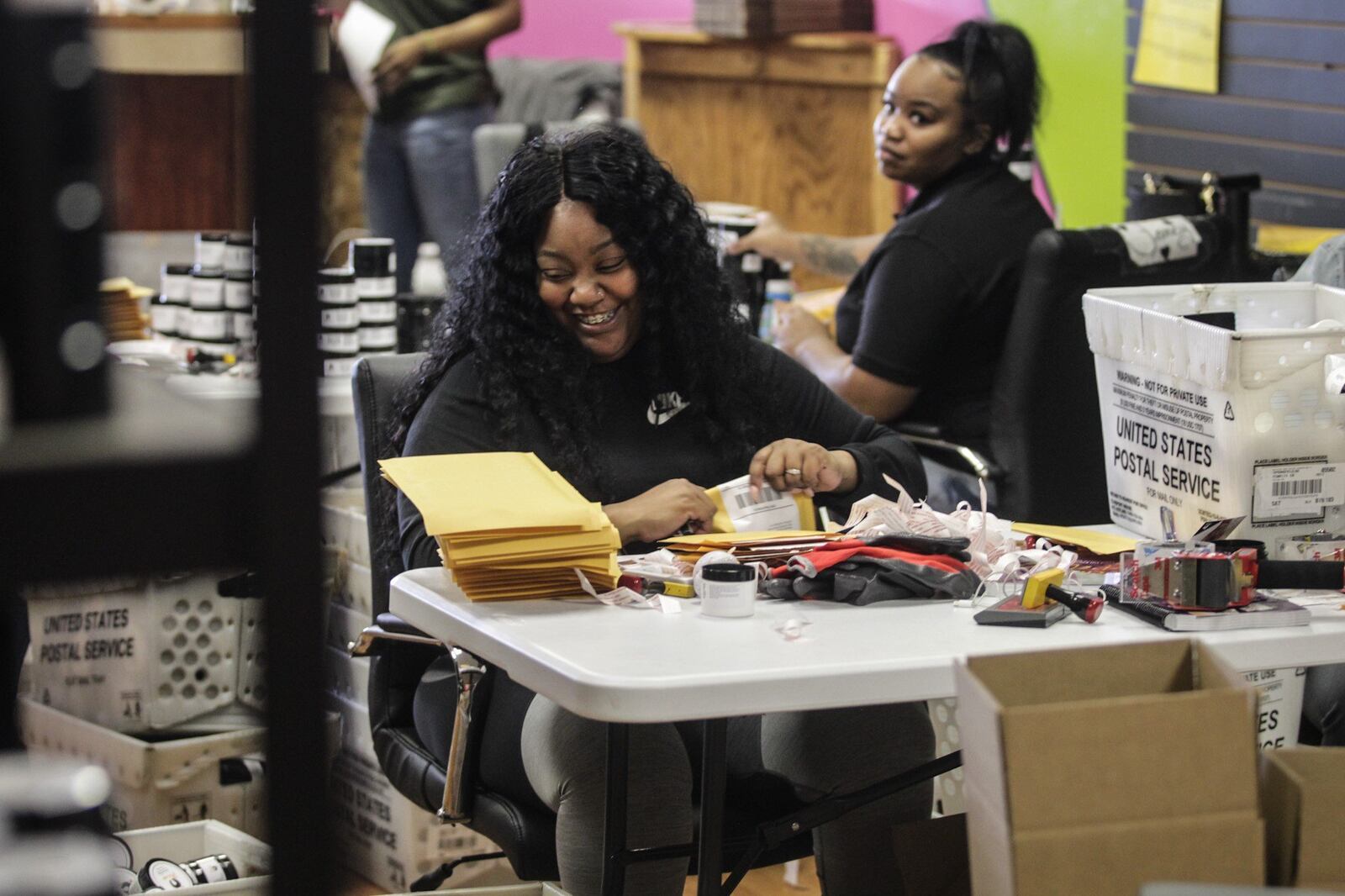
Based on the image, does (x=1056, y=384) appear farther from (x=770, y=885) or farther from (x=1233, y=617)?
(x=1233, y=617)

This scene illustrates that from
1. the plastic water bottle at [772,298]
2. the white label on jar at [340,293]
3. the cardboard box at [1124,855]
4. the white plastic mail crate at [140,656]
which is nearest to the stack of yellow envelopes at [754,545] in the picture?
the cardboard box at [1124,855]

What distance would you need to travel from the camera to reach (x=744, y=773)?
6.53 ft

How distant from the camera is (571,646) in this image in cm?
156

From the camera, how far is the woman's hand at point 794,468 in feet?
7.08

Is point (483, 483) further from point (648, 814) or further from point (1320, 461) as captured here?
point (1320, 461)

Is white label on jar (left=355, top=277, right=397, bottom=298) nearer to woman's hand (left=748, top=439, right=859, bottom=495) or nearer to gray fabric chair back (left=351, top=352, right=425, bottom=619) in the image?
gray fabric chair back (left=351, top=352, right=425, bottom=619)

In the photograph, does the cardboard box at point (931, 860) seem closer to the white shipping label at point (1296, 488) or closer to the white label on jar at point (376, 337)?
the white shipping label at point (1296, 488)

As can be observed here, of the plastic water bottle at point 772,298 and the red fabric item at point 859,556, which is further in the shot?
the plastic water bottle at point 772,298

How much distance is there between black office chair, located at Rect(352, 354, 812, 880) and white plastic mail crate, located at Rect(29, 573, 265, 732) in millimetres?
839

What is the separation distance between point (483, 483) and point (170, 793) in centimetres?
140

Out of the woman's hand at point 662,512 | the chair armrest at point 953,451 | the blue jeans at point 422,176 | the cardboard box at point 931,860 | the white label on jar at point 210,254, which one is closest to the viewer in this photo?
the cardboard box at point 931,860

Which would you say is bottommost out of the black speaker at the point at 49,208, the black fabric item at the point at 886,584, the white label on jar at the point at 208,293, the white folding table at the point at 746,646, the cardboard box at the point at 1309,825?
the cardboard box at the point at 1309,825

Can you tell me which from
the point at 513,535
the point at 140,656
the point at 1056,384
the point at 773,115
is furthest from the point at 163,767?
the point at 773,115

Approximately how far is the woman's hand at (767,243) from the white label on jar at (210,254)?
1135mm
